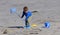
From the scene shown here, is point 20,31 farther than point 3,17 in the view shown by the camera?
No

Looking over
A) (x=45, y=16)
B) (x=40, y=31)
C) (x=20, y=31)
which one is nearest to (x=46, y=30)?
(x=40, y=31)

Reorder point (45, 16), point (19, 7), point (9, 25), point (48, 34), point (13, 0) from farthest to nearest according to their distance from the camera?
point (13, 0) < point (19, 7) < point (45, 16) < point (9, 25) < point (48, 34)

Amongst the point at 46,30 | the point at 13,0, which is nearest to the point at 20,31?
the point at 46,30

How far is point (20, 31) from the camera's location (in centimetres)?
1148

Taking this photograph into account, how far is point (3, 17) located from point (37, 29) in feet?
10.9

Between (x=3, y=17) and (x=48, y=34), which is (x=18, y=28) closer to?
(x=48, y=34)

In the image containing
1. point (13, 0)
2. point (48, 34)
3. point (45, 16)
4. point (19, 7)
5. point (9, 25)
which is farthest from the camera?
point (13, 0)

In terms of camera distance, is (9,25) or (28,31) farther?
(9,25)

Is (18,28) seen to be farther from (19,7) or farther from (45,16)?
(19,7)

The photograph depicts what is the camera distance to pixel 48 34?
11.1 metres

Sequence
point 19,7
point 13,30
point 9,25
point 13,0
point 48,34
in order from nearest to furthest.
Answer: point 48,34
point 13,30
point 9,25
point 19,7
point 13,0

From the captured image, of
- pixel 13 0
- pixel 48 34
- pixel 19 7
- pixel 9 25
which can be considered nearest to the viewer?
pixel 48 34

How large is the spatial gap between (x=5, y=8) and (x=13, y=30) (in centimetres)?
554

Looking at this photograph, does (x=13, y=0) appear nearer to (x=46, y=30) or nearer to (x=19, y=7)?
(x=19, y=7)
